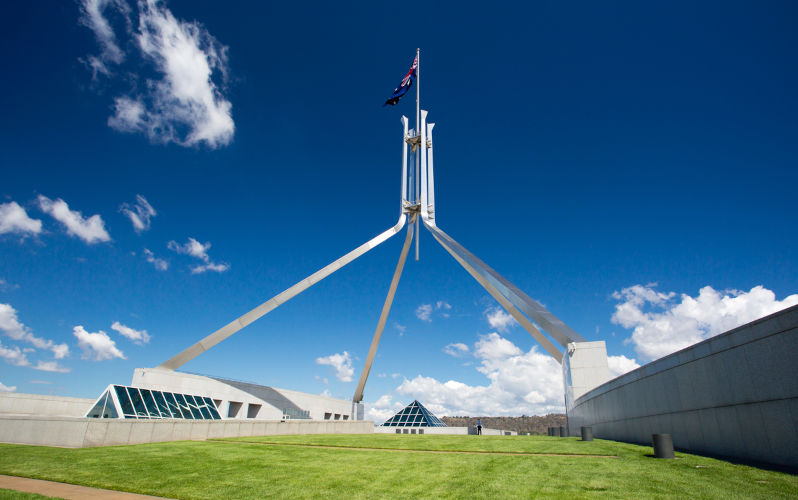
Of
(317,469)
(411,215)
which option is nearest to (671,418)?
(317,469)

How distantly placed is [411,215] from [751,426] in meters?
29.6

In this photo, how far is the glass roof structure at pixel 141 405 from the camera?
16.1 meters

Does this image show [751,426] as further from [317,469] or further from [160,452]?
[160,452]

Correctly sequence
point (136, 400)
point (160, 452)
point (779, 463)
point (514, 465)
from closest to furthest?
point (779, 463) → point (514, 465) → point (160, 452) → point (136, 400)

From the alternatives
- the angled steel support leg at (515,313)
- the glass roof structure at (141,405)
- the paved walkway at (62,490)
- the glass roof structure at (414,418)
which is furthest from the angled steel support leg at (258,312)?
the glass roof structure at (414,418)

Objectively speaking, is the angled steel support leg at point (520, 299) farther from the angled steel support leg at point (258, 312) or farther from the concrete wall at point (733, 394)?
the angled steel support leg at point (258, 312)

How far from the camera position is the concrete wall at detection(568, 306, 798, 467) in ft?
23.5

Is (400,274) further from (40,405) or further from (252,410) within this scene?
(40,405)

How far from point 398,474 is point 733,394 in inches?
266

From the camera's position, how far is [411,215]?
3631 cm

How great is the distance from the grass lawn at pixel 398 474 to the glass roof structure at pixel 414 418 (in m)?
38.7

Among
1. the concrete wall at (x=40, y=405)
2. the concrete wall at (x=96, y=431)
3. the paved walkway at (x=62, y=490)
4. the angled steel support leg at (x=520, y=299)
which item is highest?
the angled steel support leg at (x=520, y=299)

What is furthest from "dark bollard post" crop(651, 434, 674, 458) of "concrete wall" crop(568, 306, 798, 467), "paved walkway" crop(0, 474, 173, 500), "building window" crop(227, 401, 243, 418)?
"building window" crop(227, 401, 243, 418)

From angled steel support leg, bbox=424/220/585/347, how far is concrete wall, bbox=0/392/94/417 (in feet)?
80.0
